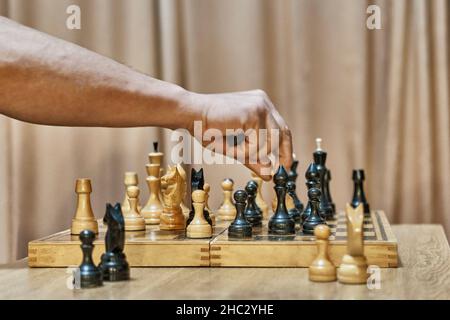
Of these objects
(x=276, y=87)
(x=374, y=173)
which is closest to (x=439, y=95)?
(x=374, y=173)

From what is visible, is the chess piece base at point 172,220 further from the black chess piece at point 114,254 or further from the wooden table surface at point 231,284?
the black chess piece at point 114,254

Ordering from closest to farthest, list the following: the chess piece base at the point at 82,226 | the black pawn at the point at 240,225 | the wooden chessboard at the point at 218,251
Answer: the wooden chessboard at the point at 218,251
the black pawn at the point at 240,225
the chess piece base at the point at 82,226

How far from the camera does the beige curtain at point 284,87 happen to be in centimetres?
256

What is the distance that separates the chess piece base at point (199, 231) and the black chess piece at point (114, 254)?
0.92ft

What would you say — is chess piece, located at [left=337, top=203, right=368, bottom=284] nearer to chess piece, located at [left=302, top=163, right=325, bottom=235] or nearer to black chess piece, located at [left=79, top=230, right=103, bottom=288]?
chess piece, located at [left=302, top=163, right=325, bottom=235]

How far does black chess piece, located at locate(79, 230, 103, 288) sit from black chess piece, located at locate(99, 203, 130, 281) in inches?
1.3

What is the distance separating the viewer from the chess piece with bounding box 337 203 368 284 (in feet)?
4.30

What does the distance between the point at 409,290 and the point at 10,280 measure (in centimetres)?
78

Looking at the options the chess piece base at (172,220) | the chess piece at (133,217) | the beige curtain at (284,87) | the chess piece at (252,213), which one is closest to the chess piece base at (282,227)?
the chess piece at (252,213)

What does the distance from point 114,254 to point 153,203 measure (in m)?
0.66

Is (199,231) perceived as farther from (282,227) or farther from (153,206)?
(153,206)

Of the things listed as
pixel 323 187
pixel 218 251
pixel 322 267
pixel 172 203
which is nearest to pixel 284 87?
pixel 323 187

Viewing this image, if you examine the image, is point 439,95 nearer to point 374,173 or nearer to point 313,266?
point 374,173

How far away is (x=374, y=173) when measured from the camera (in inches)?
103
